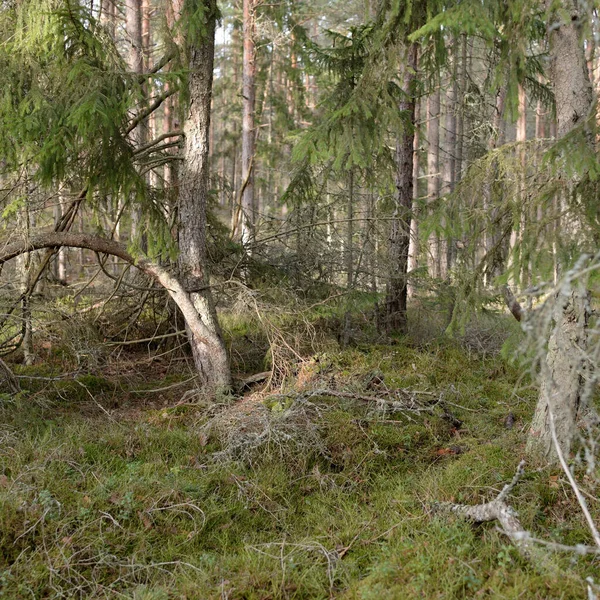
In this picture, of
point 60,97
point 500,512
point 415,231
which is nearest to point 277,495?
→ point 500,512

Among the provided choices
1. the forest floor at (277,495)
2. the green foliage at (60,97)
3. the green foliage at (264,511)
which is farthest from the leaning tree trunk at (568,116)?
the green foliage at (60,97)

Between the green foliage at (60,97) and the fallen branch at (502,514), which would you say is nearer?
the fallen branch at (502,514)

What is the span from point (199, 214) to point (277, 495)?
4.12 m

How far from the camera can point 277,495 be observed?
5.15m

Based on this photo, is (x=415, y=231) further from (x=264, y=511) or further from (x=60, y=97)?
(x=264, y=511)

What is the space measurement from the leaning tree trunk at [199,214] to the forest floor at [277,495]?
0.61 metres

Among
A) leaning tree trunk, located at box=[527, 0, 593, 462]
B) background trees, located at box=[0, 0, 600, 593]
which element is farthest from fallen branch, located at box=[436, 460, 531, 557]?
leaning tree trunk, located at box=[527, 0, 593, 462]

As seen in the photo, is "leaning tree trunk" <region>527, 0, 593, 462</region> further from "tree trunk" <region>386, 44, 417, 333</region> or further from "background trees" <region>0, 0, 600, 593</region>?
"tree trunk" <region>386, 44, 417, 333</region>

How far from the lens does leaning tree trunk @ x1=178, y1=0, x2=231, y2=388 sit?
24.5ft

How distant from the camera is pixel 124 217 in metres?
8.12

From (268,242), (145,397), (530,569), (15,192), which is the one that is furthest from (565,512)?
(15,192)

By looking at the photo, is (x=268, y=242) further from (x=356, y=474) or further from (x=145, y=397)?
(x=356, y=474)

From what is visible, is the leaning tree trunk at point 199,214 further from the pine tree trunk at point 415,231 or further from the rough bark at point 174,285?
the pine tree trunk at point 415,231

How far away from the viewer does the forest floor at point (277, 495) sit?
393 centimetres
